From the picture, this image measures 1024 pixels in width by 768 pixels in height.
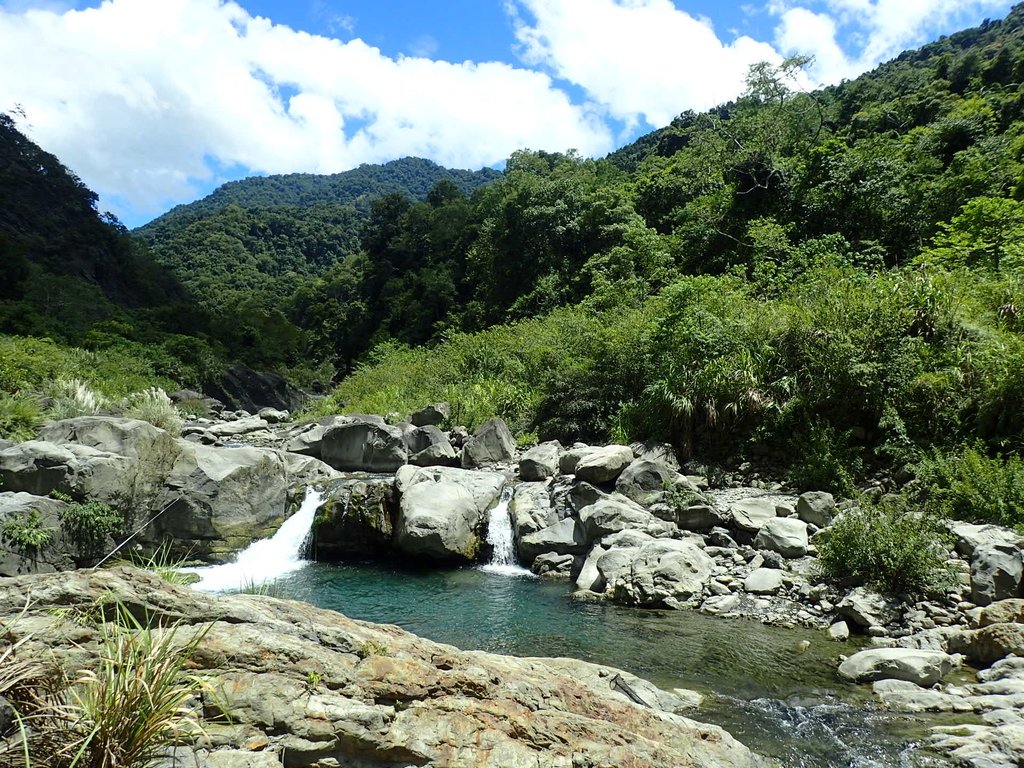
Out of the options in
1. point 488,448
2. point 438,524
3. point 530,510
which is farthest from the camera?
point 488,448

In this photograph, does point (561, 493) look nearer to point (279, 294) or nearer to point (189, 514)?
point (189, 514)

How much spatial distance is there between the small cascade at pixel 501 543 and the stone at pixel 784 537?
3.97 m

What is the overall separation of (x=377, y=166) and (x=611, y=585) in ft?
526

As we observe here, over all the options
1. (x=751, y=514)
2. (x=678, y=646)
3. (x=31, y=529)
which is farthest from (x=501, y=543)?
(x=31, y=529)

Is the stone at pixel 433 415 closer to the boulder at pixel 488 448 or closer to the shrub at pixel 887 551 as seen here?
the boulder at pixel 488 448

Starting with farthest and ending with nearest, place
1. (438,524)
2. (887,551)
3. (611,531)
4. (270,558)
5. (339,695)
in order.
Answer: (270,558) < (438,524) < (611,531) < (887,551) < (339,695)

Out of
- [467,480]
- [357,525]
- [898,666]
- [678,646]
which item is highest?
[467,480]

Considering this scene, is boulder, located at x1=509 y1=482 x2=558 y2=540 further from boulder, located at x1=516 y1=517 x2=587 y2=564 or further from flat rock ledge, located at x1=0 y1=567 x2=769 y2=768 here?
flat rock ledge, located at x1=0 y1=567 x2=769 y2=768

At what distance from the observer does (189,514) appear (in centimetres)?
1138

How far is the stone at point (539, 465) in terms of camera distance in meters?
14.1

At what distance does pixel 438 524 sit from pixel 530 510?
190 cm

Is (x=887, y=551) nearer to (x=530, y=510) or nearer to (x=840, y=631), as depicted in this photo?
(x=840, y=631)

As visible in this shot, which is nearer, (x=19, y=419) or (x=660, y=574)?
(x=660, y=574)

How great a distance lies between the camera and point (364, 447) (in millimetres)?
16688
